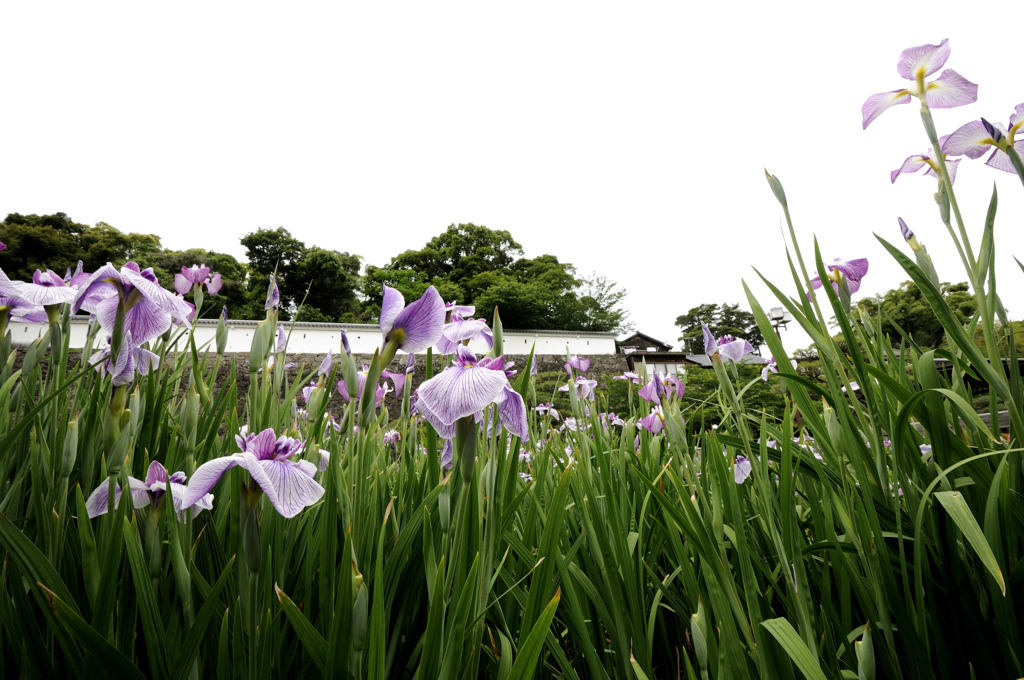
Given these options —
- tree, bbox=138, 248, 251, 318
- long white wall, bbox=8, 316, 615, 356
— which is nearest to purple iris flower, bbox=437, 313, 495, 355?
long white wall, bbox=8, 316, 615, 356

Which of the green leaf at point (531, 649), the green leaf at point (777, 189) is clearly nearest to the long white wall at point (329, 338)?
the green leaf at point (777, 189)

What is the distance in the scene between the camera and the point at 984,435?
849mm

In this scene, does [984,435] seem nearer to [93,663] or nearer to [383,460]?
[93,663]

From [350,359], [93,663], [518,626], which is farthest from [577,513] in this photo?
[93,663]

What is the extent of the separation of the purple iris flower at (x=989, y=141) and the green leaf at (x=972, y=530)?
0.60 m

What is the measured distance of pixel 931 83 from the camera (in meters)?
0.98

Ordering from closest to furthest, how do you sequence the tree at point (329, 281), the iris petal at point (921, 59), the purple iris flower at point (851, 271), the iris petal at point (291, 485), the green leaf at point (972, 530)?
the green leaf at point (972, 530) < the iris petal at point (291, 485) < the iris petal at point (921, 59) < the purple iris flower at point (851, 271) < the tree at point (329, 281)

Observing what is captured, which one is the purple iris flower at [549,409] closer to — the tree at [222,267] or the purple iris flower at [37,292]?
the purple iris flower at [37,292]

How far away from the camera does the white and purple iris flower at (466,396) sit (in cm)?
57

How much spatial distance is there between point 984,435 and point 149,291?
4.59 feet

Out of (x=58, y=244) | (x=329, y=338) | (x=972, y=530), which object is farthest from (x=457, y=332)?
(x=58, y=244)

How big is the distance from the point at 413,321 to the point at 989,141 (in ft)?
3.48

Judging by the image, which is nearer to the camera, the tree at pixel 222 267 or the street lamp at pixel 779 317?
the street lamp at pixel 779 317

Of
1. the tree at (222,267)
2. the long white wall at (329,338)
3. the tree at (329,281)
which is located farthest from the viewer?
the tree at (329,281)
